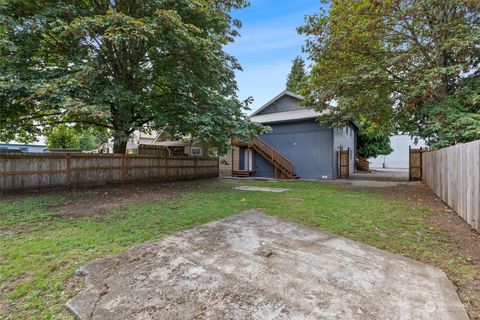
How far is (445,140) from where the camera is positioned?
8.13 metres

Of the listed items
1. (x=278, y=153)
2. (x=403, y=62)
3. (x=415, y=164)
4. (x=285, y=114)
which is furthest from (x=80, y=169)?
(x=415, y=164)

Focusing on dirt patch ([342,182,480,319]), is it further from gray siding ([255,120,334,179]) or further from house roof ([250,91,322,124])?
house roof ([250,91,322,124])

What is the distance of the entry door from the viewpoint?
17.5 meters

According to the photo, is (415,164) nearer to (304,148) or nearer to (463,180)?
(304,148)

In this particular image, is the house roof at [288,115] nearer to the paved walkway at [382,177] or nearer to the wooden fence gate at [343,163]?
the wooden fence gate at [343,163]

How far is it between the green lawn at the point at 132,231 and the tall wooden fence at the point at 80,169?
1.34 meters

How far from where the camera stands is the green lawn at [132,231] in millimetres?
2699

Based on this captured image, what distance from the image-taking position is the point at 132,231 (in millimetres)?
4508

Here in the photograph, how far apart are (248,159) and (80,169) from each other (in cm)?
1064

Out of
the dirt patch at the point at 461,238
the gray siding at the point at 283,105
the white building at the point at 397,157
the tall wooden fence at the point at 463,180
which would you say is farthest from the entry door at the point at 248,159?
the white building at the point at 397,157

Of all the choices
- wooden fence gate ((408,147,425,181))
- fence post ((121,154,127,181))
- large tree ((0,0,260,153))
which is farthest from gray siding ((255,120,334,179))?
fence post ((121,154,127,181))

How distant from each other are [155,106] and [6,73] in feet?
16.2

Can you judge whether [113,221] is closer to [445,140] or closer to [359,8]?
[445,140]

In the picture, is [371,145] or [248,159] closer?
[248,159]
